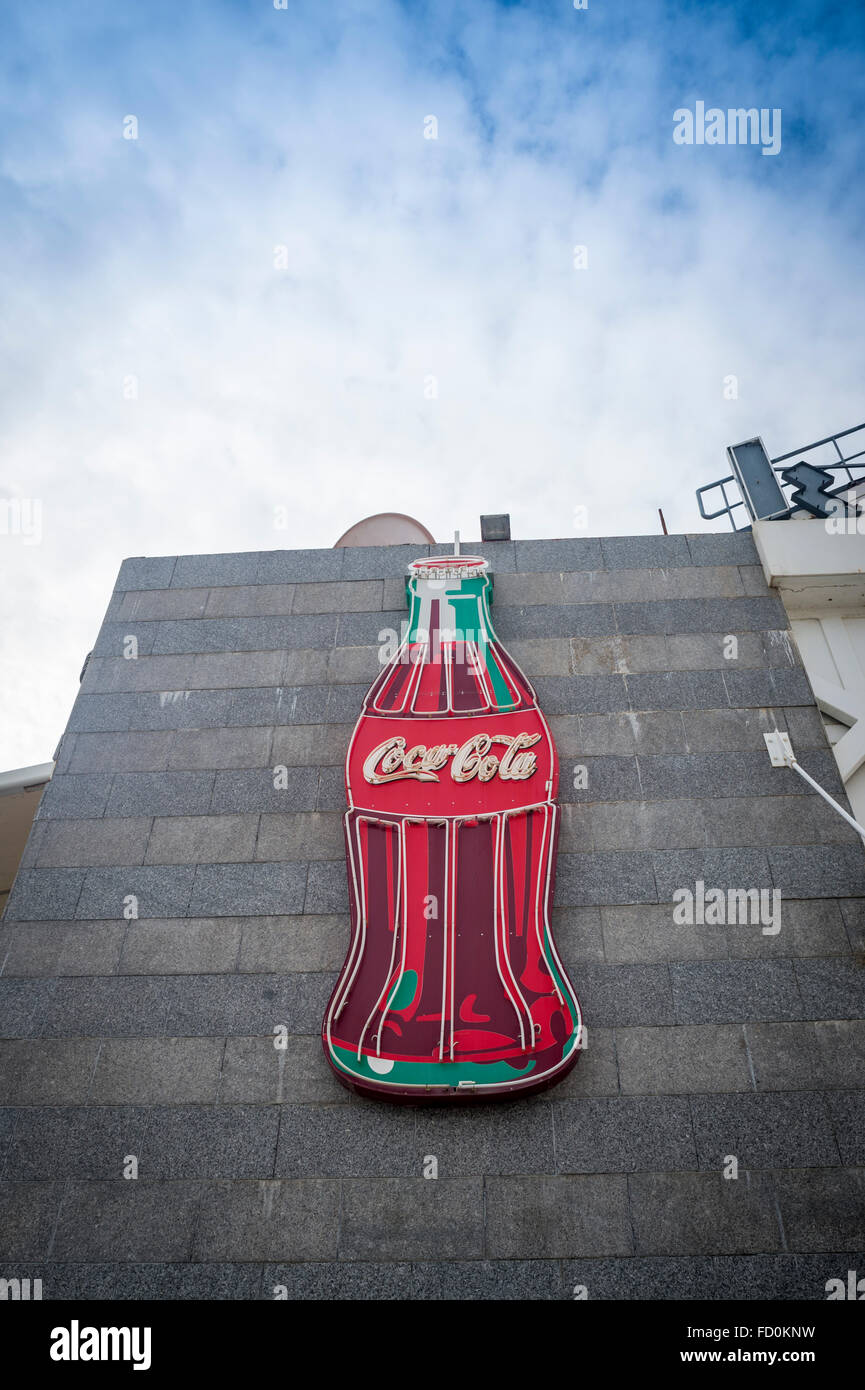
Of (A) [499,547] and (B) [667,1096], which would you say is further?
(A) [499,547]

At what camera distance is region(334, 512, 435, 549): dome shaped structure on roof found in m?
8.27

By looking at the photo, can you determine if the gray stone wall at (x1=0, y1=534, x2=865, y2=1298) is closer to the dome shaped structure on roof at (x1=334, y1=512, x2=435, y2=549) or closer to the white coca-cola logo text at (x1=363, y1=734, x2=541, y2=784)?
the white coca-cola logo text at (x1=363, y1=734, x2=541, y2=784)

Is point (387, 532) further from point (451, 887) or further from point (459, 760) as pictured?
point (451, 887)

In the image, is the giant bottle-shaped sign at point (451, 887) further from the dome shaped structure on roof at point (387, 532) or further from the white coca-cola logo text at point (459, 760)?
the dome shaped structure on roof at point (387, 532)

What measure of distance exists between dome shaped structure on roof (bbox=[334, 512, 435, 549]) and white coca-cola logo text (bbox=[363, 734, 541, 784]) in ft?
10.6

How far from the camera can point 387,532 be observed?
833 centimetres

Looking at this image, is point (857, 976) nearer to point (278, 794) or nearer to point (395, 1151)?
point (395, 1151)

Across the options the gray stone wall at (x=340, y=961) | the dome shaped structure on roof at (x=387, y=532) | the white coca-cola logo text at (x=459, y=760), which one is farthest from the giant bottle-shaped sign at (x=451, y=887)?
the dome shaped structure on roof at (x=387, y=532)

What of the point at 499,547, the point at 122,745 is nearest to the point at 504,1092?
the point at 122,745

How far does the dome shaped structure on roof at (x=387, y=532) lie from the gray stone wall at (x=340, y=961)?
1.18 meters

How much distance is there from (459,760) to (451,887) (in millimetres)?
943

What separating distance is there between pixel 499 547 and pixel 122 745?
3.84 meters

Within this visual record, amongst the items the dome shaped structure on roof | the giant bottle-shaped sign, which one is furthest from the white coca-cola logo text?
the dome shaped structure on roof

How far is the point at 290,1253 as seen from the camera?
4.39 metres
